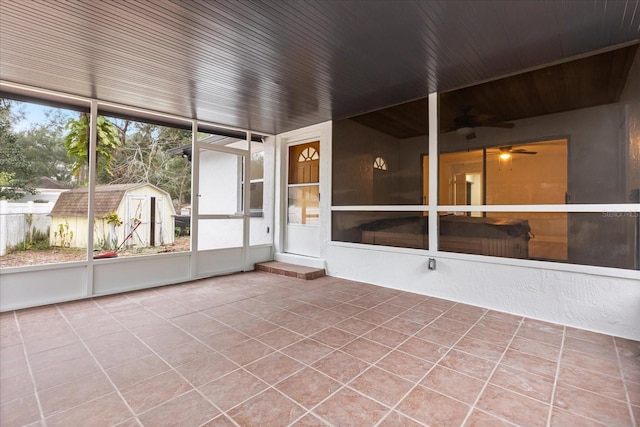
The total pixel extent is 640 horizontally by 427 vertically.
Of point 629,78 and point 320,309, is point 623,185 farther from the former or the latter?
point 320,309

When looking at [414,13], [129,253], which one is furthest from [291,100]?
[129,253]

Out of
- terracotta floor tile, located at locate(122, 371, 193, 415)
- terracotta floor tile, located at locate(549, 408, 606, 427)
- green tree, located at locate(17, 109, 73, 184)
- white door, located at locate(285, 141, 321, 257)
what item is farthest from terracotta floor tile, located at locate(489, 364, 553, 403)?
green tree, located at locate(17, 109, 73, 184)

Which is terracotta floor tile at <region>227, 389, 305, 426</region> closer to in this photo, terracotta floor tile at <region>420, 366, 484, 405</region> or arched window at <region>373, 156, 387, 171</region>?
terracotta floor tile at <region>420, 366, 484, 405</region>

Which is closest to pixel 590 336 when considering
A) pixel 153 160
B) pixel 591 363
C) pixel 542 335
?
pixel 542 335

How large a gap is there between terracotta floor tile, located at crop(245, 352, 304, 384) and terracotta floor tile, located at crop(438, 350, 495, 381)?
43.2 inches

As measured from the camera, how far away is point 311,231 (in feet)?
18.4

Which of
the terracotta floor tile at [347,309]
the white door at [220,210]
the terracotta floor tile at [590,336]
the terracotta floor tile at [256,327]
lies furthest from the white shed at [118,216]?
the terracotta floor tile at [590,336]

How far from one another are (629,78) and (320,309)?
146 inches

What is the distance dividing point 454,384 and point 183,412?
1.67m

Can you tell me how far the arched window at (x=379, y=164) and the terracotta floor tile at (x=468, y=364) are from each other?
2.80 meters

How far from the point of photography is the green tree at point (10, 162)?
11.2 feet

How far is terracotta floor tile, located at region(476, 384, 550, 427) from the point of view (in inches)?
65.7

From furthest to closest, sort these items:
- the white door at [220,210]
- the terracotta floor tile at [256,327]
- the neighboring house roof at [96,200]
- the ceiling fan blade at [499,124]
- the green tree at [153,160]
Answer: the white door at [220,210] → the green tree at [153,160] → the neighboring house roof at [96,200] → the ceiling fan blade at [499,124] → the terracotta floor tile at [256,327]

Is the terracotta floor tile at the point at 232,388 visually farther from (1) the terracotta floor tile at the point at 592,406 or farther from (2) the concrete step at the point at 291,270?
(2) the concrete step at the point at 291,270
